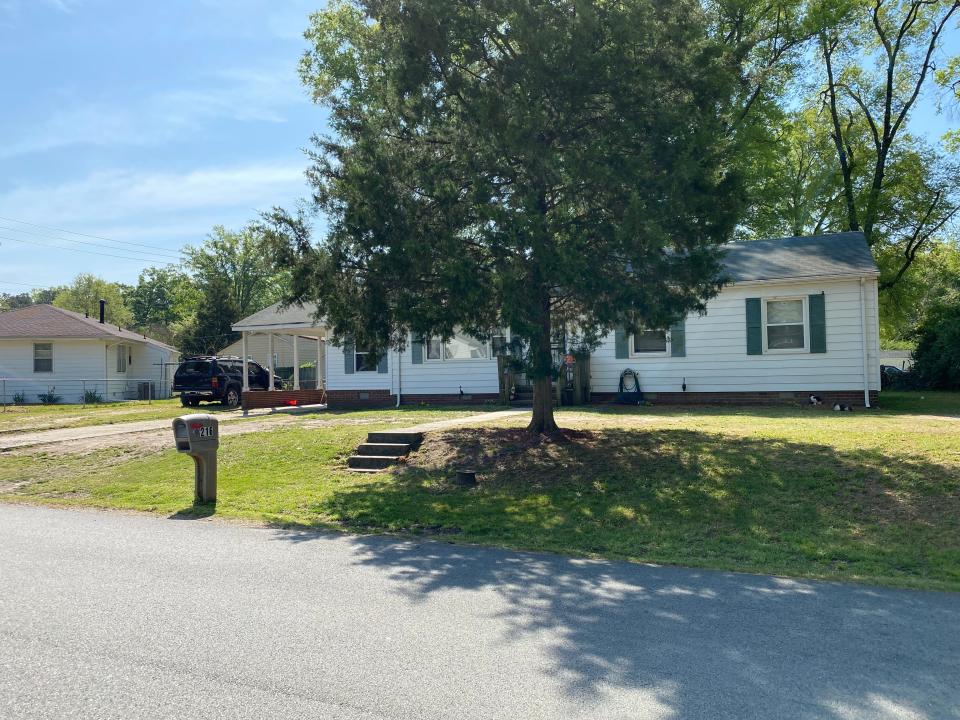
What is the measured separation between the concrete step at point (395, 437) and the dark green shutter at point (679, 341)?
874 cm

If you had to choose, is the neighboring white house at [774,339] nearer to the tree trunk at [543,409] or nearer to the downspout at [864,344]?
the downspout at [864,344]

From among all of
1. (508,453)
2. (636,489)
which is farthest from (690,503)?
(508,453)

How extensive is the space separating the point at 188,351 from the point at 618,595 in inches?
1755

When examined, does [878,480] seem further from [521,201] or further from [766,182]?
[766,182]

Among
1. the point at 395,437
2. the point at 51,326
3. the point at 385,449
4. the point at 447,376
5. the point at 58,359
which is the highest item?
the point at 51,326

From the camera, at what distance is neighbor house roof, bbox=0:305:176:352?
30.4 metres

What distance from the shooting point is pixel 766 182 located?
1048 inches

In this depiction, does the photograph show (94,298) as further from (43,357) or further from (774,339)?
(774,339)

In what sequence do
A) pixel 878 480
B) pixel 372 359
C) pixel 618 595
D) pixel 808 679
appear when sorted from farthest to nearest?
pixel 372 359
pixel 878 480
pixel 618 595
pixel 808 679

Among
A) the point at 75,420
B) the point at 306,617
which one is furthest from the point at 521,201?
the point at 75,420

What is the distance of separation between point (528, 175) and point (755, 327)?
9979mm

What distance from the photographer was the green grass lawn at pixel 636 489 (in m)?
7.16

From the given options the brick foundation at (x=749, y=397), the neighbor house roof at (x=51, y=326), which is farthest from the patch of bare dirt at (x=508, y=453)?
the neighbor house roof at (x=51, y=326)

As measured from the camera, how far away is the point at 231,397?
24.7 m
